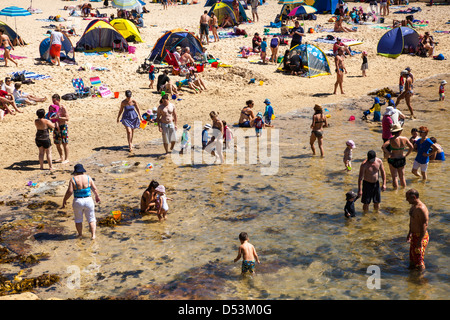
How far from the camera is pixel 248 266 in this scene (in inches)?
365

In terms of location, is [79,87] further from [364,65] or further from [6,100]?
[364,65]

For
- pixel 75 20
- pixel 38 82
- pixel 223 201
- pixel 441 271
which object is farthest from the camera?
pixel 75 20

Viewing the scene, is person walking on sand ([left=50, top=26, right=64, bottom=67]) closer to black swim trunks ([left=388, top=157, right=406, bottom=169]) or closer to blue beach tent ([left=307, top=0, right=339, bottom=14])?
black swim trunks ([left=388, top=157, right=406, bottom=169])

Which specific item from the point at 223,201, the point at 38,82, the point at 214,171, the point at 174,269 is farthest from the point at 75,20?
the point at 174,269

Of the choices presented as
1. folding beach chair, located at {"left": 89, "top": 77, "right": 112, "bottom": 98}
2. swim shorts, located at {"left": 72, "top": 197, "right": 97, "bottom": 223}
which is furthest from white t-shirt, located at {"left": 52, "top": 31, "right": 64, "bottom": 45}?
swim shorts, located at {"left": 72, "top": 197, "right": 97, "bottom": 223}

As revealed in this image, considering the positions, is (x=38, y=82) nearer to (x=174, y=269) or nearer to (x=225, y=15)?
(x=174, y=269)

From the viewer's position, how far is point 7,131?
1684cm

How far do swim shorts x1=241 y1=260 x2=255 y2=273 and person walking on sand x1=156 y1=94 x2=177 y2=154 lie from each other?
6.91m

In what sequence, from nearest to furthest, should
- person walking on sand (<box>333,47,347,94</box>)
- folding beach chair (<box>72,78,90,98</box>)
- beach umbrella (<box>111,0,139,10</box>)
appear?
folding beach chair (<box>72,78,90,98</box>) < person walking on sand (<box>333,47,347,94</box>) < beach umbrella (<box>111,0,139,10</box>)

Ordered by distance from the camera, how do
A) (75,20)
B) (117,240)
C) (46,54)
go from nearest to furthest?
1. (117,240)
2. (46,54)
3. (75,20)

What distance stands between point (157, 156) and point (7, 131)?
519 centimetres

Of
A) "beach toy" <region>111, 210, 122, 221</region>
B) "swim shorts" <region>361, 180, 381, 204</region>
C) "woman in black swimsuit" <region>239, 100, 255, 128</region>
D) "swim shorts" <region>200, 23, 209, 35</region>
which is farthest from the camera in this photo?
"swim shorts" <region>200, 23, 209, 35</region>

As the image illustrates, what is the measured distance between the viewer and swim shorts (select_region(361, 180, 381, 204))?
11.4m

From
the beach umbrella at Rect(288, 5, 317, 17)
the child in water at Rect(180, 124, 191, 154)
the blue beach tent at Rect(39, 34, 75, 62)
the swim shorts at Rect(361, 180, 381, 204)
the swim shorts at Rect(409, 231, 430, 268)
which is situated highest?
the beach umbrella at Rect(288, 5, 317, 17)
